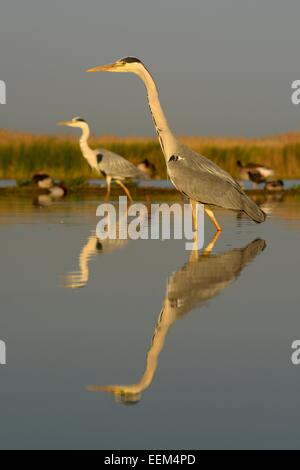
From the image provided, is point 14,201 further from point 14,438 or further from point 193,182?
point 14,438

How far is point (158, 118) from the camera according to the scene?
38.0ft

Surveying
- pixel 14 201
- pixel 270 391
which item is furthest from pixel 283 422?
pixel 14 201

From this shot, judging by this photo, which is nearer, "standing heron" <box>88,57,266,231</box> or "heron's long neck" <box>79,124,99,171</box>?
"standing heron" <box>88,57,266,231</box>

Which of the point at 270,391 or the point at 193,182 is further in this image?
the point at 193,182

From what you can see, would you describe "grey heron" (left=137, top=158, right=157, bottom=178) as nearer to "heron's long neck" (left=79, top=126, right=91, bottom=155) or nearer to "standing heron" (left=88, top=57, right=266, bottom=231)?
"heron's long neck" (left=79, top=126, right=91, bottom=155)

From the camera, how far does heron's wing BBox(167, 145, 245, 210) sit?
36.8 feet

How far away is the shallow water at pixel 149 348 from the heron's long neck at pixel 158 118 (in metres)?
1.68

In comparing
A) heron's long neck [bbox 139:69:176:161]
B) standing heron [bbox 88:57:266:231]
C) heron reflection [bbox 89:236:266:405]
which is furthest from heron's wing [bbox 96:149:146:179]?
heron reflection [bbox 89:236:266:405]

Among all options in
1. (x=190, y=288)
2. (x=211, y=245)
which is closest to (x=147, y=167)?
(x=211, y=245)

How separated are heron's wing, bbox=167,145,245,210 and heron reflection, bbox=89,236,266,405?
51 cm

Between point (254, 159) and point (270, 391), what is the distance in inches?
1122
